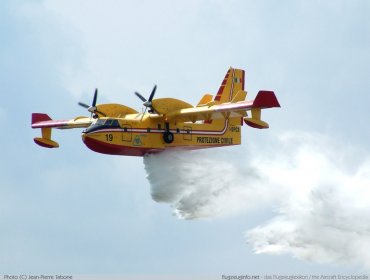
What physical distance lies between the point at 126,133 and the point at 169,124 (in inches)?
90.8

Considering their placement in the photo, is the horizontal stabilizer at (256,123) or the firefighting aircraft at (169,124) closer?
the horizontal stabilizer at (256,123)

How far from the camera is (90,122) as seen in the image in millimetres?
47125

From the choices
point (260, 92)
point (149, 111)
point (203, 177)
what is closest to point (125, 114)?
point (149, 111)

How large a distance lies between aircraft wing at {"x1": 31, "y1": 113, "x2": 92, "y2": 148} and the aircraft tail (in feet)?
21.1

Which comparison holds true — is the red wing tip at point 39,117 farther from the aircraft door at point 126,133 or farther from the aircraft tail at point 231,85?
the aircraft tail at point 231,85

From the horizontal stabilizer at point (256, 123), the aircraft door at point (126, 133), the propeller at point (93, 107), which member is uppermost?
the propeller at point (93, 107)

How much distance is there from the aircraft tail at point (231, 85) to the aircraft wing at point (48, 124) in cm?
644

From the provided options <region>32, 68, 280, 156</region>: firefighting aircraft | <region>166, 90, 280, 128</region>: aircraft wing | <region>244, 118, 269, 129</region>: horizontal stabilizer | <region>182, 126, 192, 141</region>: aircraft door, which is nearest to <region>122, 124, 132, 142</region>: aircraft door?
<region>32, 68, 280, 156</region>: firefighting aircraft

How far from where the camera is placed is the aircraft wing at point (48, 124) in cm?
4785

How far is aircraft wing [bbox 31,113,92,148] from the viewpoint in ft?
157

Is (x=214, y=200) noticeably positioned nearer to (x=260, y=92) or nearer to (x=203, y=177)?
(x=203, y=177)

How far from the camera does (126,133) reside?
42.9 metres

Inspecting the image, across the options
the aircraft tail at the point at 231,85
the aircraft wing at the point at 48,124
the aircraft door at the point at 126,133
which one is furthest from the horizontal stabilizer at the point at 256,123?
the aircraft wing at the point at 48,124

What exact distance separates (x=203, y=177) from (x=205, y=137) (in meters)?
1.85
